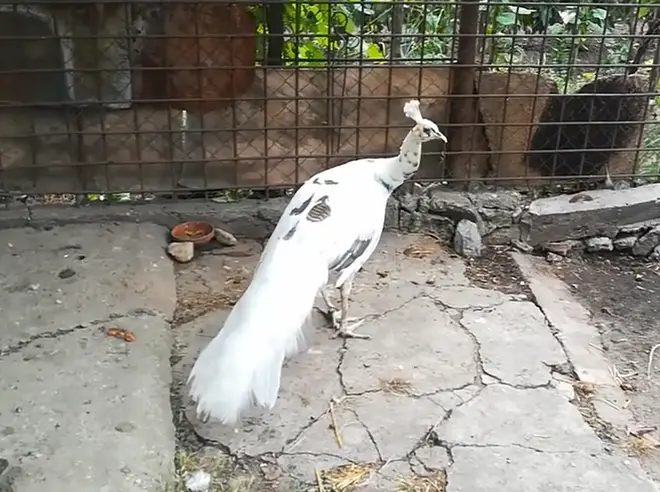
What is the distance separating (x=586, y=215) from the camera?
3.97 meters

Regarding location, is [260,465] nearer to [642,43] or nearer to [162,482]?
[162,482]

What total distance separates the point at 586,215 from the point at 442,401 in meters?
1.68

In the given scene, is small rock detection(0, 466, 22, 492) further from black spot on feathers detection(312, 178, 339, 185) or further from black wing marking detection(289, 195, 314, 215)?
black spot on feathers detection(312, 178, 339, 185)

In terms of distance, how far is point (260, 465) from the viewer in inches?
96.3

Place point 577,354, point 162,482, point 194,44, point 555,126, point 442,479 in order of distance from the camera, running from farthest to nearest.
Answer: point 555,126, point 194,44, point 577,354, point 442,479, point 162,482

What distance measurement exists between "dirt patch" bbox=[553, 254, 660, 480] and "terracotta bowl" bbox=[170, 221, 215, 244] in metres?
1.72

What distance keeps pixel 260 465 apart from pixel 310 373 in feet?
1.73

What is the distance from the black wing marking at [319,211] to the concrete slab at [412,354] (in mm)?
556

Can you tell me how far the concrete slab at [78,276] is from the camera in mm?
2992

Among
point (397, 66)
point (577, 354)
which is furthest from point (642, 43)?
point (577, 354)

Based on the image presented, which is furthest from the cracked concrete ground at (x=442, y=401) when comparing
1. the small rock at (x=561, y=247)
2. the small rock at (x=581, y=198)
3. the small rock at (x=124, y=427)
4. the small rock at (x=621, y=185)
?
the small rock at (x=621, y=185)

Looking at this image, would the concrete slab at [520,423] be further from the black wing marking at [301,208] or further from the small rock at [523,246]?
the small rock at [523,246]

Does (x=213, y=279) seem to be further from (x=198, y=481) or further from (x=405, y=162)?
(x=198, y=481)

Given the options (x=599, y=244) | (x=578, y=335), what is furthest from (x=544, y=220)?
(x=578, y=335)
